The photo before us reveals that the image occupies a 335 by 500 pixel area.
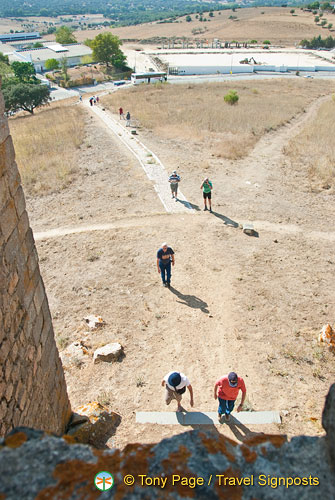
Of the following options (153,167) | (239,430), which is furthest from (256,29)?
(239,430)

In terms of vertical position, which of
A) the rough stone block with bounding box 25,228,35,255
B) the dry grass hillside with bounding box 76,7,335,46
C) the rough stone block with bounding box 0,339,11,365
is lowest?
the rough stone block with bounding box 0,339,11,365

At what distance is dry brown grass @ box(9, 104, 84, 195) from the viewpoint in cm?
1714

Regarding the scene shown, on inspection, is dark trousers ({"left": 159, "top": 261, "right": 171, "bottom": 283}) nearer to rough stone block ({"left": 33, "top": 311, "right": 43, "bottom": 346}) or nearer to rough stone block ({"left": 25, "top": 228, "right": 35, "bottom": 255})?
rough stone block ({"left": 33, "top": 311, "right": 43, "bottom": 346})

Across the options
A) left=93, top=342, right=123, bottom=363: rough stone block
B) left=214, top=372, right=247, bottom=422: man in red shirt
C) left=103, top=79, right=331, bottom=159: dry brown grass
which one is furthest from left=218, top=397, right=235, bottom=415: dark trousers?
left=103, top=79, right=331, bottom=159: dry brown grass

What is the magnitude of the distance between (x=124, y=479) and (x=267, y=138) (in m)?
25.1

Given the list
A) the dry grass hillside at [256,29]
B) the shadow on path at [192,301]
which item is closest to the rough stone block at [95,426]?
the shadow on path at [192,301]

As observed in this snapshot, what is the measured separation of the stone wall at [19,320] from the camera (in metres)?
3.38

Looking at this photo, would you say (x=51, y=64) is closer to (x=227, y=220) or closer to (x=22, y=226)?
(x=227, y=220)

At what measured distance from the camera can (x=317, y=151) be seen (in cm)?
2097

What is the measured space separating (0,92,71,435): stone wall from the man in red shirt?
254cm

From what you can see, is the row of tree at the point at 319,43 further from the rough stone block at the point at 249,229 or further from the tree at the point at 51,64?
the rough stone block at the point at 249,229

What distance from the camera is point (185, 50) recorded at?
9250cm

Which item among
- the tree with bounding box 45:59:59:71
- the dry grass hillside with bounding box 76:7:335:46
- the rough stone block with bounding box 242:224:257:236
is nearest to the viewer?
the rough stone block with bounding box 242:224:257:236

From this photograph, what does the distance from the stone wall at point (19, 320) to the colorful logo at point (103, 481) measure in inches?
62.7
